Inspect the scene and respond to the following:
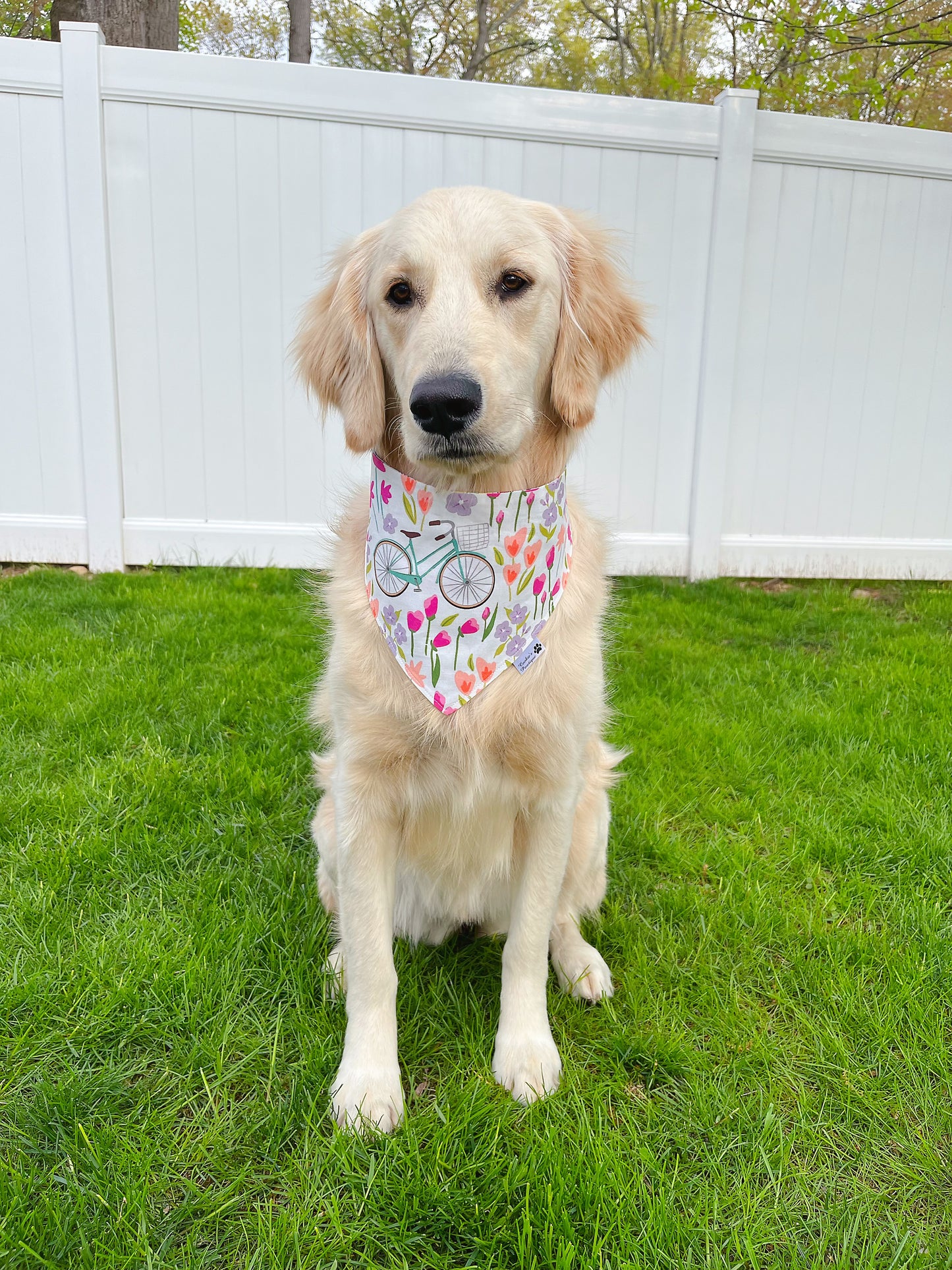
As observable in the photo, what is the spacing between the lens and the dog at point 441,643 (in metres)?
1.55

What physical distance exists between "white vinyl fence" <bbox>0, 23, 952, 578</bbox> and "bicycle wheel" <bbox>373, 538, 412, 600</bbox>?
2.65 meters

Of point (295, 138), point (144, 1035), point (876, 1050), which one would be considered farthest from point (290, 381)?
point (876, 1050)

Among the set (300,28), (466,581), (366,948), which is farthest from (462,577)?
(300,28)

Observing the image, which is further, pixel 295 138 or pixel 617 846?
pixel 295 138

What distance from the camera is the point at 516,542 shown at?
1670 mm

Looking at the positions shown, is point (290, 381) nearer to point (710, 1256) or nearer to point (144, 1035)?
point (144, 1035)

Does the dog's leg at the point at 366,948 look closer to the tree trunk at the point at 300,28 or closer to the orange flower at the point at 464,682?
the orange flower at the point at 464,682

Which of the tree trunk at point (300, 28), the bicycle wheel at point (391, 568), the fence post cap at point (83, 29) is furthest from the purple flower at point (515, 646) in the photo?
the tree trunk at point (300, 28)

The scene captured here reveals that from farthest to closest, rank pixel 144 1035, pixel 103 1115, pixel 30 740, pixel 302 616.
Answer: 1. pixel 302 616
2. pixel 30 740
3. pixel 144 1035
4. pixel 103 1115

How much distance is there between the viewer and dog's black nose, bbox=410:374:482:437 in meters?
1.44

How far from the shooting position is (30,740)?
9.03 ft

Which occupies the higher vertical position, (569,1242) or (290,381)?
(290,381)

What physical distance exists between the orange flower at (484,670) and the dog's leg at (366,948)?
0.33m

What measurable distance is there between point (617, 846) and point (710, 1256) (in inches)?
49.2
